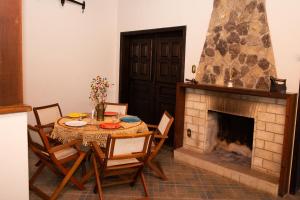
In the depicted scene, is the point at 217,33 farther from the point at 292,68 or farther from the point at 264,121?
the point at 264,121

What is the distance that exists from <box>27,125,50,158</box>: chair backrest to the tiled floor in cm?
51

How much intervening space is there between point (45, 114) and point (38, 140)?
1137mm

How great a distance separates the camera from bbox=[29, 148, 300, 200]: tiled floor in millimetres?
2922

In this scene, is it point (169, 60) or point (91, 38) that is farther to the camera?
point (91, 38)

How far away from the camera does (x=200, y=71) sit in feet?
13.3

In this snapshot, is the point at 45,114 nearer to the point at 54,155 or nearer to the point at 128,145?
the point at 54,155

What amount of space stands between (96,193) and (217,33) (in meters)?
2.67

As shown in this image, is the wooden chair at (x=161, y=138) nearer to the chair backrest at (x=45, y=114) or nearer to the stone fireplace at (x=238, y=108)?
the stone fireplace at (x=238, y=108)

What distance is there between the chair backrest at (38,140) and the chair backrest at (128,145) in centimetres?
64

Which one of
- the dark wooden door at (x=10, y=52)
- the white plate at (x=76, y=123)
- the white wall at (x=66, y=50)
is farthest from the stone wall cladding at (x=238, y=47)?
the dark wooden door at (x=10, y=52)

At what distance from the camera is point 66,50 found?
463 cm

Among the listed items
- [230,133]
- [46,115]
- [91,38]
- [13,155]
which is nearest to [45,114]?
[46,115]

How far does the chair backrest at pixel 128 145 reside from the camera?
2.50 meters

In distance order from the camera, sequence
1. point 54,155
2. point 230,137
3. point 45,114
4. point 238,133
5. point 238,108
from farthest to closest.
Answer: point 230,137, point 238,133, point 45,114, point 238,108, point 54,155
